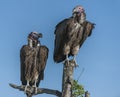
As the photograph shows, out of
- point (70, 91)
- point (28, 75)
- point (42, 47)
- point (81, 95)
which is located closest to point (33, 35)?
point (42, 47)

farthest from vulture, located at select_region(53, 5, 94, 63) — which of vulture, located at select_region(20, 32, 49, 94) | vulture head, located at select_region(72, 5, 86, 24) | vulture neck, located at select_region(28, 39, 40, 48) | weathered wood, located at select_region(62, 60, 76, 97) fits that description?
vulture neck, located at select_region(28, 39, 40, 48)

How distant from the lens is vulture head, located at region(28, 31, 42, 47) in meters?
11.5

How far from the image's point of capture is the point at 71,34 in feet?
34.8

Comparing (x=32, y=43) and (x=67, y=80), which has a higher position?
(x=32, y=43)

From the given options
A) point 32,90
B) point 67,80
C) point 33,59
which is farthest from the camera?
point 33,59

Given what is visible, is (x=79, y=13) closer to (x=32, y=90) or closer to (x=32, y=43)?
(x=32, y=43)

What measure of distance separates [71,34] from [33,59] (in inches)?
60.4

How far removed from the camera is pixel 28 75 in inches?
468

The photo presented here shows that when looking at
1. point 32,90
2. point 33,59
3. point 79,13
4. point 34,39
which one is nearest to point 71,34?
point 79,13

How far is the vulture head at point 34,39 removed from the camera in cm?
1147

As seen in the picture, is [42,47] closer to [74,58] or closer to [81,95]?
[74,58]

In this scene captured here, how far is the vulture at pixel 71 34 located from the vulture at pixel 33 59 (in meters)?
0.60

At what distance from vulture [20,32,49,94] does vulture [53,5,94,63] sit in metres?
0.60

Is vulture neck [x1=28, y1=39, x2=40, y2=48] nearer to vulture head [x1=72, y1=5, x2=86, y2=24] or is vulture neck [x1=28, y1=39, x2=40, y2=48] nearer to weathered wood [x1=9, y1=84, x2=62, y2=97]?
weathered wood [x1=9, y1=84, x2=62, y2=97]
